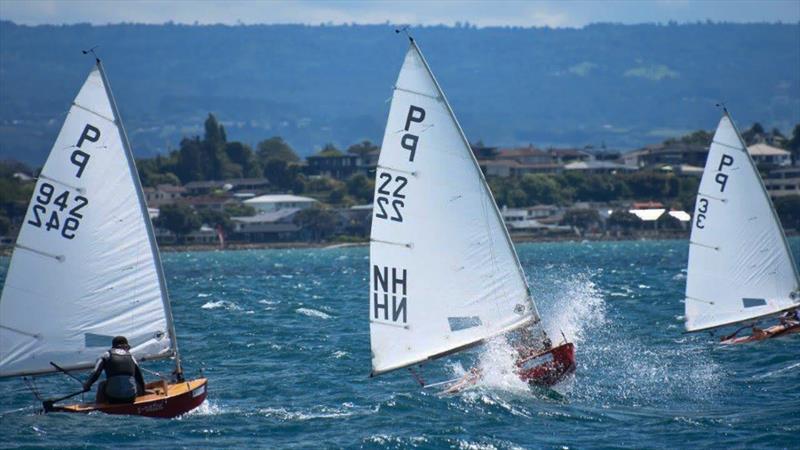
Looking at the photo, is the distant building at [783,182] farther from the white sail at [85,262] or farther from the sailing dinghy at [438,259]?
the white sail at [85,262]

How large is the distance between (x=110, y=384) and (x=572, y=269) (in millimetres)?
68549

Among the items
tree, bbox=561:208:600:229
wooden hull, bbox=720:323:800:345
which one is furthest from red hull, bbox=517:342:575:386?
tree, bbox=561:208:600:229

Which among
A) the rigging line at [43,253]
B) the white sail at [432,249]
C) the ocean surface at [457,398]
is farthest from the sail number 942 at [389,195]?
the rigging line at [43,253]

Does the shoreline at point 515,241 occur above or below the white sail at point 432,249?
above

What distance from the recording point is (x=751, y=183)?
4097 centimetres

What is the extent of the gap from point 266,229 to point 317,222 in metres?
8.45

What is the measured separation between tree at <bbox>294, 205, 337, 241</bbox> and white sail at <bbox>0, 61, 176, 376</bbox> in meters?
160

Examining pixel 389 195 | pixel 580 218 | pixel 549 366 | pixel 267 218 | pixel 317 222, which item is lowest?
pixel 549 366

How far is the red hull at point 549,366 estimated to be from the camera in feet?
96.5

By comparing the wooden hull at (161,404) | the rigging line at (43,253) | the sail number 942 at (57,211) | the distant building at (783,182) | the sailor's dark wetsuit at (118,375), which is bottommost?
the wooden hull at (161,404)

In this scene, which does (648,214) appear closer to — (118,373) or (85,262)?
(85,262)

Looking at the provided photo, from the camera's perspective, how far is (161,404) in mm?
27219

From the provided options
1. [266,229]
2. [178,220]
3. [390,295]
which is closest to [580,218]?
[266,229]

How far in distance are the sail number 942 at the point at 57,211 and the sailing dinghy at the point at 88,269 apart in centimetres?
2
